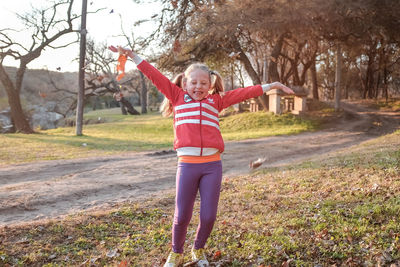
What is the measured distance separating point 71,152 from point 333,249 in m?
11.1

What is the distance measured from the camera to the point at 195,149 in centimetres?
336

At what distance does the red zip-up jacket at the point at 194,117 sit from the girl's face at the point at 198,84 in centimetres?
6

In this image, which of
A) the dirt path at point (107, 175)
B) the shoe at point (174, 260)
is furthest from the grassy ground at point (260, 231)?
the dirt path at point (107, 175)

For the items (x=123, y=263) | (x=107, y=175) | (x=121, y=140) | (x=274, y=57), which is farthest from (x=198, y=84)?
(x=274, y=57)

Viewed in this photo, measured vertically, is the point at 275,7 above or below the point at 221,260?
above

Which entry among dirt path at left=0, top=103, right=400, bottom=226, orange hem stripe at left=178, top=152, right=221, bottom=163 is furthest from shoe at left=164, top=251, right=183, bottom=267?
dirt path at left=0, top=103, right=400, bottom=226

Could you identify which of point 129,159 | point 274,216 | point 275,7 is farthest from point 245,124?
point 274,216

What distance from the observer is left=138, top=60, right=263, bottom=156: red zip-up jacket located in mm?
3373

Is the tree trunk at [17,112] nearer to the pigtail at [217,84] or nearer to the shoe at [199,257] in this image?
the pigtail at [217,84]

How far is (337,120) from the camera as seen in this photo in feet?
63.9

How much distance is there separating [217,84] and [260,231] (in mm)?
2033

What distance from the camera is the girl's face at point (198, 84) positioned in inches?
137

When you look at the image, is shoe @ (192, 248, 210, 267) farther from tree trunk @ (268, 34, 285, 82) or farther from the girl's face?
tree trunk @ (268, 34, 285, 82)

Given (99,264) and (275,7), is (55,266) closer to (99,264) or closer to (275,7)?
(99,264)
